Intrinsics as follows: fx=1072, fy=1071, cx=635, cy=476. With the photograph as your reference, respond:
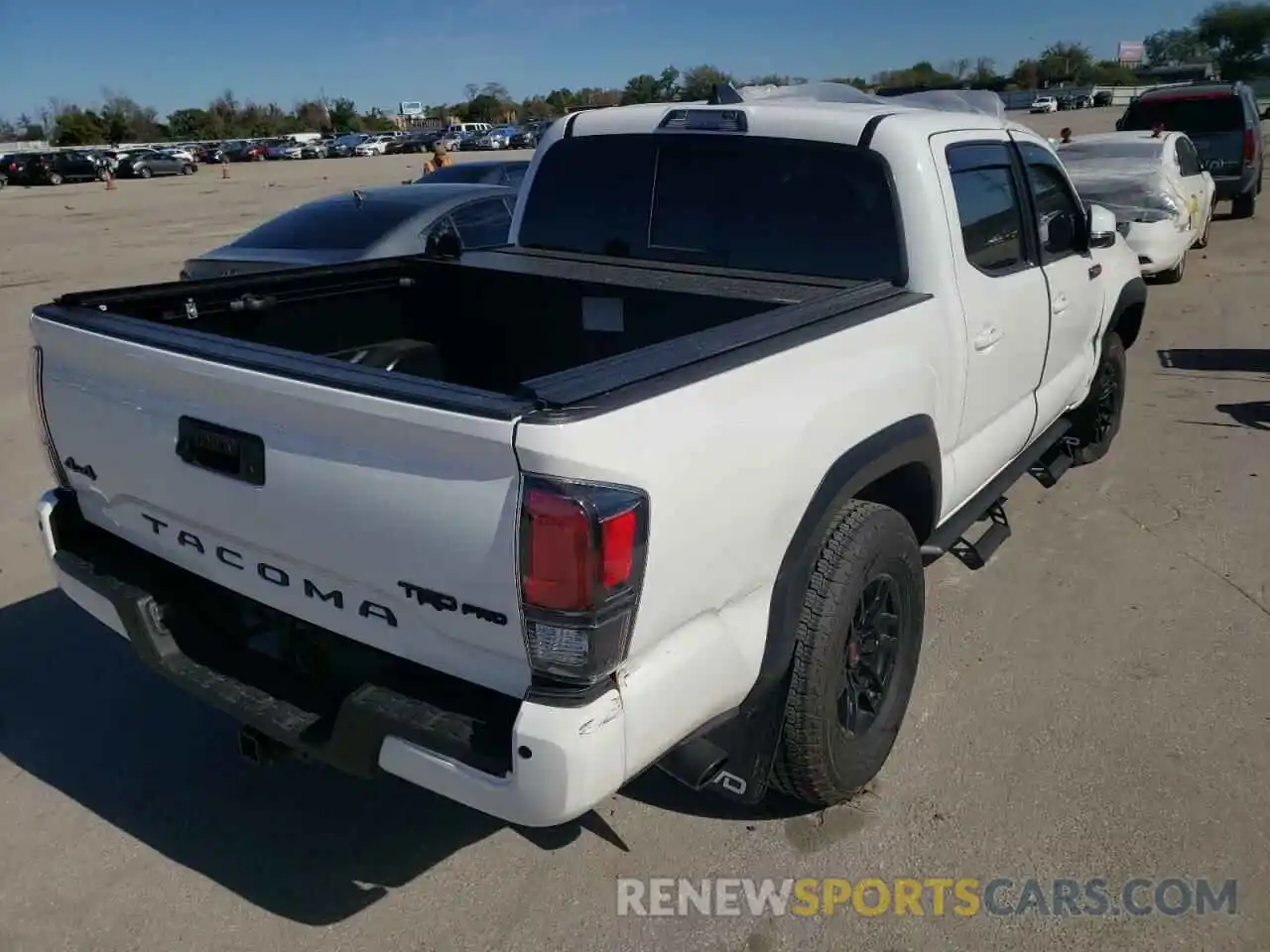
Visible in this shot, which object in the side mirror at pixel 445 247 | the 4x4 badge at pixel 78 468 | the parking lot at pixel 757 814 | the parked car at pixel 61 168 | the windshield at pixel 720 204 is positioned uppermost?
the windshield at pixel 720 204

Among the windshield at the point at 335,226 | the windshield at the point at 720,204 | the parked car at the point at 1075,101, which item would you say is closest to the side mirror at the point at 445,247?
the windshield at the point at 720,204

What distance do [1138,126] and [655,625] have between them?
16.8 m

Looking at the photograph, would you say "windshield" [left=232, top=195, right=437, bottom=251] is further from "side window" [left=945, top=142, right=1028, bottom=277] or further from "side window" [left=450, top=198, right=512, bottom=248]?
"side window" [left=945, top=142, right=1028, bottom=277]

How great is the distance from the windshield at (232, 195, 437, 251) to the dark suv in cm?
1259

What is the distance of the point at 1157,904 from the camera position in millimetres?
2865

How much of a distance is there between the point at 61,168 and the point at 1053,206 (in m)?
48.4

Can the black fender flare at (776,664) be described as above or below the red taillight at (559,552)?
below

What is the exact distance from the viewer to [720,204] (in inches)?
161

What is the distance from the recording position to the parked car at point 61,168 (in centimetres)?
4362

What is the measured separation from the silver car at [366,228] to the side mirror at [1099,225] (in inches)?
159

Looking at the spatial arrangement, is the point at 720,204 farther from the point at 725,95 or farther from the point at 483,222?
the point at 483,222

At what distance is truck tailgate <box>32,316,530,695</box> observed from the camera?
7.23 feet

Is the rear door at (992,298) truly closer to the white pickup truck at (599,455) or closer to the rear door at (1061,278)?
the white pickup truck at (599,455)

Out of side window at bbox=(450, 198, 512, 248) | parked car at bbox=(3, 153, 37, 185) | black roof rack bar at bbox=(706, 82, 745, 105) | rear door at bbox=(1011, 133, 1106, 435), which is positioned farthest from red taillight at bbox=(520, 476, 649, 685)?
parked car at bbox=(3, 153, 37, 185)
